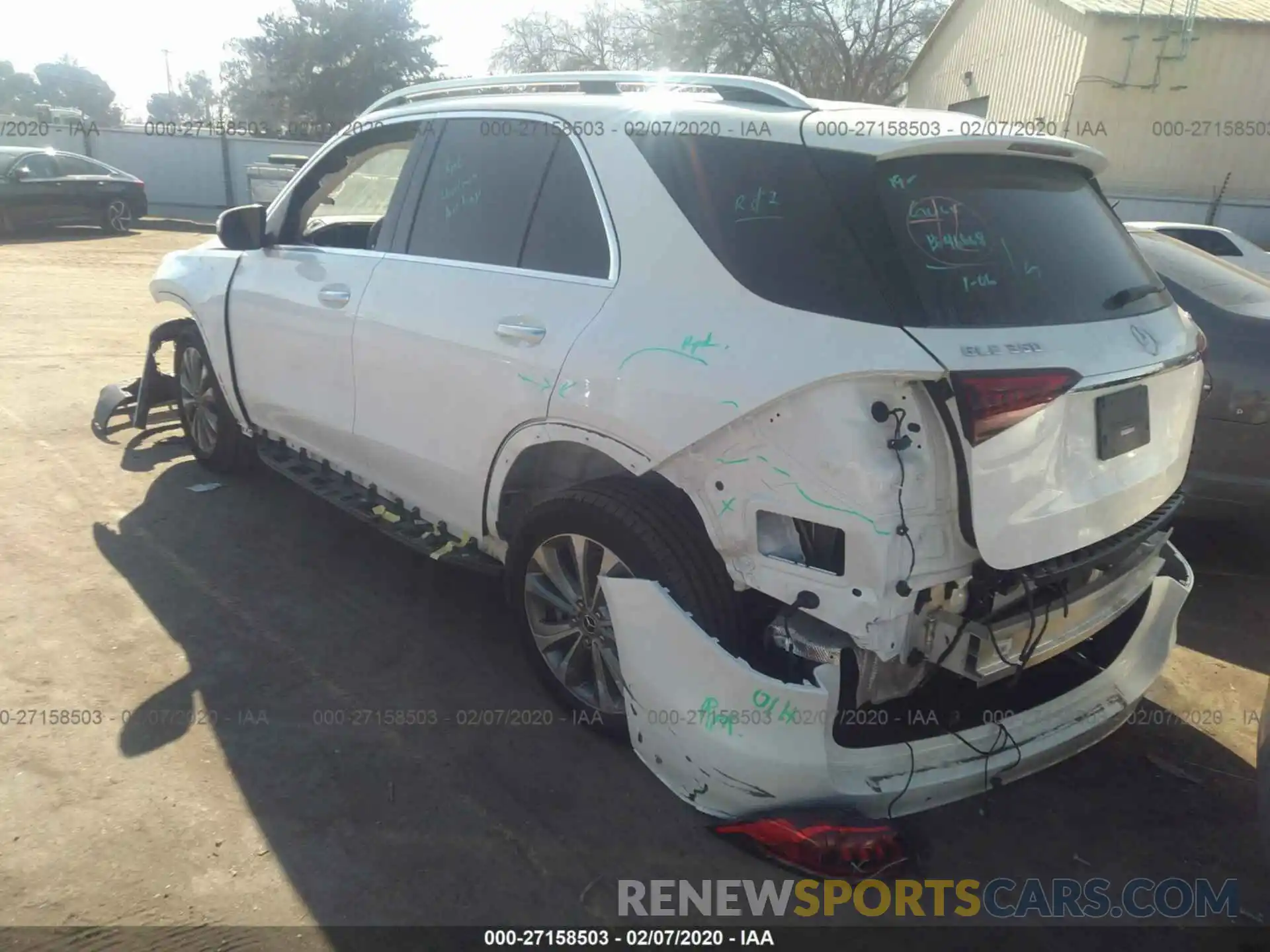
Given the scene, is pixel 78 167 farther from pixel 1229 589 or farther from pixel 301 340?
pixel 1229 589

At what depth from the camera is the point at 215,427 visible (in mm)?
5410

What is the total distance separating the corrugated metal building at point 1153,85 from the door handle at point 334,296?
21454mm

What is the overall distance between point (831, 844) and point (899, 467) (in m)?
→ 0.99

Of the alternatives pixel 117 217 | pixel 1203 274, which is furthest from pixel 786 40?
pixel 1203 274

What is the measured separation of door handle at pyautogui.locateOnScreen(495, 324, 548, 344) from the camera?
3047 millimetres

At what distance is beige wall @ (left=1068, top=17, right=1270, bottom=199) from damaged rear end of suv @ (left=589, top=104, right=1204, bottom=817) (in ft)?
73.9

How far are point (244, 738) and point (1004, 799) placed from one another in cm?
256

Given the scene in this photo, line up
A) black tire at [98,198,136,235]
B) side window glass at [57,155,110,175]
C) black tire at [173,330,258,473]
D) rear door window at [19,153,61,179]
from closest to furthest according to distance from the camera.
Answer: black tire at [173,330,258,473], rear door window at [19,153,61,179], side window glass at [57,155,110,175], black tire at [98,198,136,235]

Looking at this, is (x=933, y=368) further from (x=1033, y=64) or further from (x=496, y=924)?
(x=1033, y=64)

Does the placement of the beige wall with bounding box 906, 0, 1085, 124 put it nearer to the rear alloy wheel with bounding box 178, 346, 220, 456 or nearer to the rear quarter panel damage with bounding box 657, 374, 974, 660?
the rear alloy wheel with bounding box 178, 346, 220, 456

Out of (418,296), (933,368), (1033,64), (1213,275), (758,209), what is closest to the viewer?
(933,368)

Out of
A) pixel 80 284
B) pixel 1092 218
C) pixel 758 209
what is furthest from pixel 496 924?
pixel 80 284

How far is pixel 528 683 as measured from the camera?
11.9 ft

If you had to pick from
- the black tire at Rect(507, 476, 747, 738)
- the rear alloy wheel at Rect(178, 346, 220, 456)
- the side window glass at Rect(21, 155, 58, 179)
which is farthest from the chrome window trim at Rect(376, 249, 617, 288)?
the side window glass at Rect(21, 155, 58, 179)
